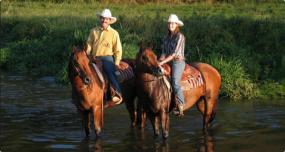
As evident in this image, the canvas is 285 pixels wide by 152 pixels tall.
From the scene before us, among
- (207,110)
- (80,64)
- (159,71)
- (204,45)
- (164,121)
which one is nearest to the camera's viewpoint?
(159,71)

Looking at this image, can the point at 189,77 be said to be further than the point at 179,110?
Yes

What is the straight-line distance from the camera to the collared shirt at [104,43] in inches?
425

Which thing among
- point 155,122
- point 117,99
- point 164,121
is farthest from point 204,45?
point 164,121

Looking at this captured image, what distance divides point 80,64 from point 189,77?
2.23m

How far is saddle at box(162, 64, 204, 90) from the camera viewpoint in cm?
1075

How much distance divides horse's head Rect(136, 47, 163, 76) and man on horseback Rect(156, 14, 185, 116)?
421 millimetres

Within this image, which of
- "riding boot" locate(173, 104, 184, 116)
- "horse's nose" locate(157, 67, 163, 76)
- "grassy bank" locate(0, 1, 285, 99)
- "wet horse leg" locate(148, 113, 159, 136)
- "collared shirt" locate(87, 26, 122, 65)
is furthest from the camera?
"grassy bank" locate(0, 1, 285, 99)

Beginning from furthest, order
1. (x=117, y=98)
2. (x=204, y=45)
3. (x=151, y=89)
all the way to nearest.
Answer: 1. (x=204, y=45)
2. (x=117, y=98)
3. (x=151, y=89)

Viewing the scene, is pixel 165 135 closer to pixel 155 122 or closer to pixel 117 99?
pixel 155 122

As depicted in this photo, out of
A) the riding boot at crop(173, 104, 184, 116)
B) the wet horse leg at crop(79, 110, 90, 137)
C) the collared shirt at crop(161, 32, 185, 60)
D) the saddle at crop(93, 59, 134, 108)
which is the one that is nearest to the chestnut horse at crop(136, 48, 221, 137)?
the riding boot at crop(173, 104, 184, 116)

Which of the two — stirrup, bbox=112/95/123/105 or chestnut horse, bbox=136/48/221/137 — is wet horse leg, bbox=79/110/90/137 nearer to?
stirrup, bbox=112/95/123/105

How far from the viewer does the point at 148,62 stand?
9.93 m

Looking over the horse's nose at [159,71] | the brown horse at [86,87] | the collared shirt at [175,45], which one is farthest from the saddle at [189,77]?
the brown horse at [86,87]

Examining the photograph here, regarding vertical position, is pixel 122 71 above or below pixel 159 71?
below
